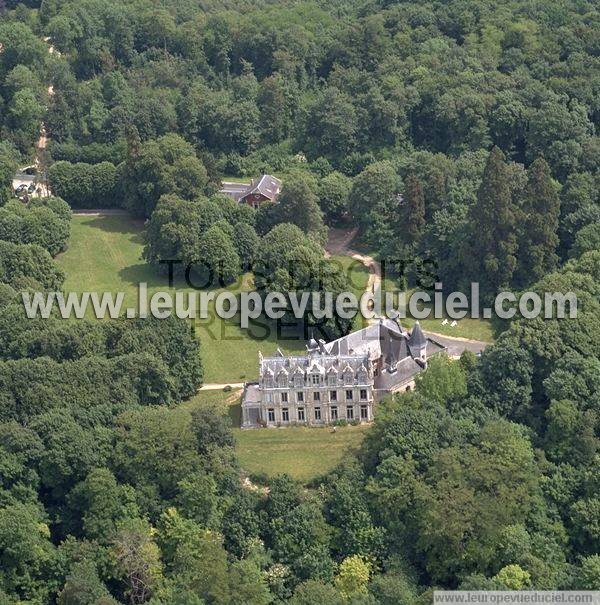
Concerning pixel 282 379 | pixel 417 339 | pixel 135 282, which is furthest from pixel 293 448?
pixel 135 282

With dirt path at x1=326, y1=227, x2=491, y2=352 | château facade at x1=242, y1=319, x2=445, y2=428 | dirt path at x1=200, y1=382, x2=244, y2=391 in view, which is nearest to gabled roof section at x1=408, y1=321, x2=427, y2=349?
château facade at x1=242, y1=319, x2=445, y2=428

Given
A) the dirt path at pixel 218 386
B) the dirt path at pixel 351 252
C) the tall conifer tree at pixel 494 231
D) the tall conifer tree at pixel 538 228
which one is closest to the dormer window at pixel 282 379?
the dirt path at pixel 218 386

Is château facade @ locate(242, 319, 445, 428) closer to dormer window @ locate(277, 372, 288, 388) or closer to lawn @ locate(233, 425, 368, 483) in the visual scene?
dormer window @ locate(277, 372, 288, 388)

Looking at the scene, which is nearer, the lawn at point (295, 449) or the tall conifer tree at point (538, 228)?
the lawn at point (295, 449)

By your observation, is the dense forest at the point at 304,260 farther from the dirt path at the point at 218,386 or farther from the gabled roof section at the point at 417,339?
the gabled roof section at the point at 417,339

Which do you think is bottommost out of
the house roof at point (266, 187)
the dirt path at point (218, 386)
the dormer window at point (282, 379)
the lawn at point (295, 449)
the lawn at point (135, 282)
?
the lawn at point (295, 449)

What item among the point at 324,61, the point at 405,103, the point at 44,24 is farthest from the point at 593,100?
the point at 44,24
